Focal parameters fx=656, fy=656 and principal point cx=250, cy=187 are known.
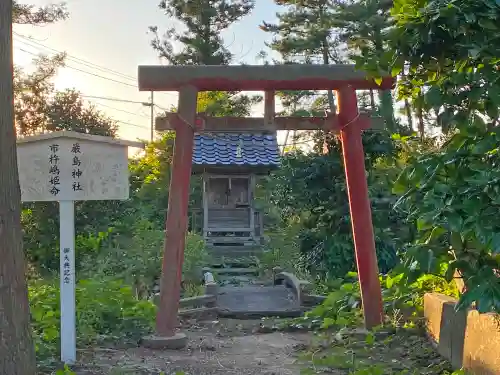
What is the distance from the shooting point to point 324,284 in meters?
11.2

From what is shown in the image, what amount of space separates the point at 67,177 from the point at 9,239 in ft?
7.33

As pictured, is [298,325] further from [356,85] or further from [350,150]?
[356,85]

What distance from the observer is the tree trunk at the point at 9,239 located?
12.6 feet

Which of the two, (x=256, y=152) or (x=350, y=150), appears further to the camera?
(x=256, y=152)

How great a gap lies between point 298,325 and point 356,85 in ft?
10.4

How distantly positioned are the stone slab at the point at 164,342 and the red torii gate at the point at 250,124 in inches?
2.8

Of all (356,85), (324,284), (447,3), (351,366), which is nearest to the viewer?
(447,3)

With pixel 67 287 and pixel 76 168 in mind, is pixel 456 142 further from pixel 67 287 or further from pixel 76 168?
pixel 67 287

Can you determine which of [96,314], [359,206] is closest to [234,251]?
[359,206]

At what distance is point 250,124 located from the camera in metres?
7.72

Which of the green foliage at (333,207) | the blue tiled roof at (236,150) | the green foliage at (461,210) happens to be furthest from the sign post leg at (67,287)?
the blue tiled roof at (236,150)

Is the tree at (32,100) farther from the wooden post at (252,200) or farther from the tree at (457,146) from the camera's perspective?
the tree at (457,146)

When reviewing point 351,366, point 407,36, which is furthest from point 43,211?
point 407,36

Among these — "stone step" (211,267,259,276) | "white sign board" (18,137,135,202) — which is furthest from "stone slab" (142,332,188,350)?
"stone step" (211,267,259,276)
